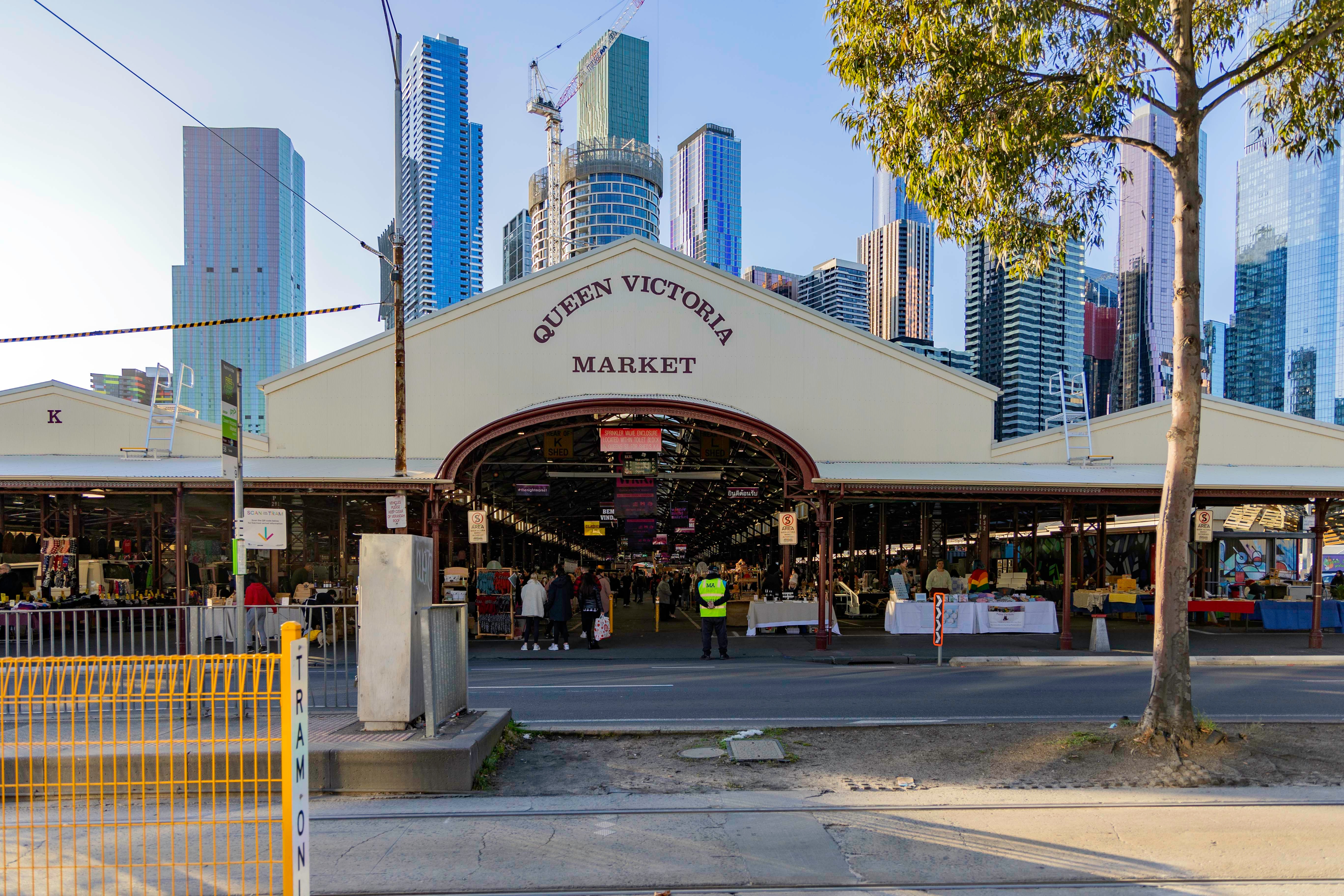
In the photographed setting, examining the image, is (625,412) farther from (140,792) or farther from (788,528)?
(140,792)

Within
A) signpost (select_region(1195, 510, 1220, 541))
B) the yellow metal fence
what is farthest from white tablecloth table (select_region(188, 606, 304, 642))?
signpost (select_region(1195, 510, 1220, 541))

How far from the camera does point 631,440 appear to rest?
Answer: 2284cm

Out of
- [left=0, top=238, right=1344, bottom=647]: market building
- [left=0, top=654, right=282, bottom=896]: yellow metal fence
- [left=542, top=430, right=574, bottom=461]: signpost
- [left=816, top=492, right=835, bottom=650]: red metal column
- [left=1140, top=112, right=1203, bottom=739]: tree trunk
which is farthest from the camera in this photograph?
[left=542, top=430, right=574, bottom=461]: signpost

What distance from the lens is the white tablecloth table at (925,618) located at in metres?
22.1

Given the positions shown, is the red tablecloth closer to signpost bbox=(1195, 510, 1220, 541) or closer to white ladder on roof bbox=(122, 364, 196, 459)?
signpost bbox=(1195, 510, 1220, 541)

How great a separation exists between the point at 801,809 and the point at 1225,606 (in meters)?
23.0

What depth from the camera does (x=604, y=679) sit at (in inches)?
596

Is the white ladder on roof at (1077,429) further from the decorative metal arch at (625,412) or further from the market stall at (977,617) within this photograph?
the decorative metal arch at (625,412)

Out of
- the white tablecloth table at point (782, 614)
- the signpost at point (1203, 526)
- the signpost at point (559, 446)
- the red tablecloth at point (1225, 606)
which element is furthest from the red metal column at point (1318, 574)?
the signpost at point (559, 446)

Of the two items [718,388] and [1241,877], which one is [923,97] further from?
[718,388]

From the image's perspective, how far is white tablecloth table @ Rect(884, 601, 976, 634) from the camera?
2206 centimetres

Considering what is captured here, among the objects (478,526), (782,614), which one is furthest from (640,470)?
(782,614)

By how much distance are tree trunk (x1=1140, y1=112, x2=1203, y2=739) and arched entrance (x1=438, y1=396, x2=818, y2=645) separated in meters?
11.0

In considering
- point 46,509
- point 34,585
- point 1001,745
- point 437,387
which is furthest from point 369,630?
point 34,585
